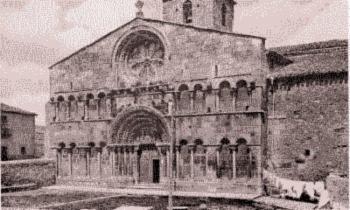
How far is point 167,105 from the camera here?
18.8 metres

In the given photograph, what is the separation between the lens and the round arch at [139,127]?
19.1 meters

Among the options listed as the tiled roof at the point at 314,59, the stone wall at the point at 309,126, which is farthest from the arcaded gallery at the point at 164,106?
the tiled roof at the point at 314,59

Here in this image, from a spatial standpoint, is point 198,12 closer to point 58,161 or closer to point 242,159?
point 242,159

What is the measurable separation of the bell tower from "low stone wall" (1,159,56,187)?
9242mm

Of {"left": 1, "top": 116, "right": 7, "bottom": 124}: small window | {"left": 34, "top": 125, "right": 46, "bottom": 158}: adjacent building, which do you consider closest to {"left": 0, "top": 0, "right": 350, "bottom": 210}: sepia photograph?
{"left": 1, "top": 116, "right": 7, "bottom": 124}: small window

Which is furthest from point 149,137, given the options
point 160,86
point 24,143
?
point 24,143

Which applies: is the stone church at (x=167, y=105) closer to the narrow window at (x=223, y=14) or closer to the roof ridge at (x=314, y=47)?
the narrow window at (x=223, y=14)

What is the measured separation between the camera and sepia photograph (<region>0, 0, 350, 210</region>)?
1482 cm

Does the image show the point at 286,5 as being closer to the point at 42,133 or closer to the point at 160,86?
the point at 160,86

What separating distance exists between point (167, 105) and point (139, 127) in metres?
1.90

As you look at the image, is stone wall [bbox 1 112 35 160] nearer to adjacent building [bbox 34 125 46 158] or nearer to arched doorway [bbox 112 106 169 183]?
adjacent building [bbox 34 125 46 158]

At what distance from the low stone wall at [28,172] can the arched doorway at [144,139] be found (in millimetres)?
3847

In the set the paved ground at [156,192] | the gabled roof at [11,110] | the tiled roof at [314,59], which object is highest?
the tiled roof at [314,59]

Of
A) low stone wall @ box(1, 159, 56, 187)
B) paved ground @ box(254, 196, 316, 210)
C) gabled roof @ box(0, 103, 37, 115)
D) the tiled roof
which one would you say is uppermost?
the tiled roof
